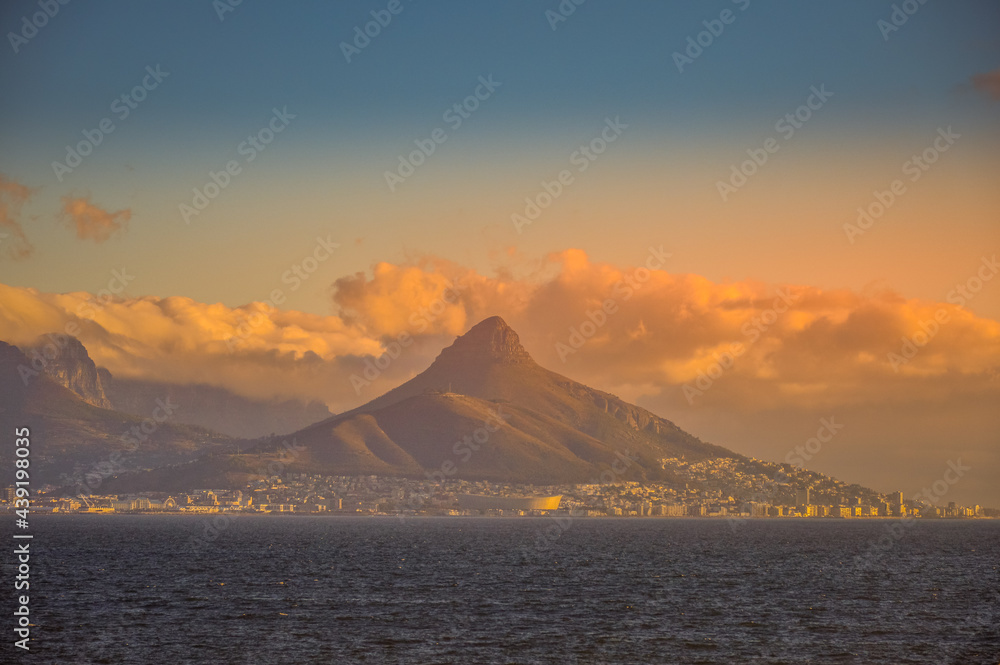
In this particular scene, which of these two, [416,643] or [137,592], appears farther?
[137,592]

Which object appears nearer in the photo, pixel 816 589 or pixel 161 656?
pixel 161 656

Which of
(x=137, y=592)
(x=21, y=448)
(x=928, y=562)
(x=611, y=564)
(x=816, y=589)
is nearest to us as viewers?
(x=21, y=448)

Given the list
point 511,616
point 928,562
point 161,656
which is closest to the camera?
point 161,656

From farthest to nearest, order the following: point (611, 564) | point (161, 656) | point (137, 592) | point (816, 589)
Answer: point (611, 564), point (816, 589), point (137, 592), point (161, 656)

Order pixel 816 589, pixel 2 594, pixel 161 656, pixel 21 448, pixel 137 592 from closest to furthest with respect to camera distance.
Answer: pixel 161 656
pixel 21 448
pixel 2 594
pixel 137 592
pixel 816 589

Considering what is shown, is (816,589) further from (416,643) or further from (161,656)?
(161,656)

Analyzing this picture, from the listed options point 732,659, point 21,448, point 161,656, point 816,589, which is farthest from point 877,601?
point 21,448

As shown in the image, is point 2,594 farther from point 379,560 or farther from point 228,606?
point 379,560

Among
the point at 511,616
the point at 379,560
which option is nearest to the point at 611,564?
the point at 379,560

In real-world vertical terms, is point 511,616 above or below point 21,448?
below
